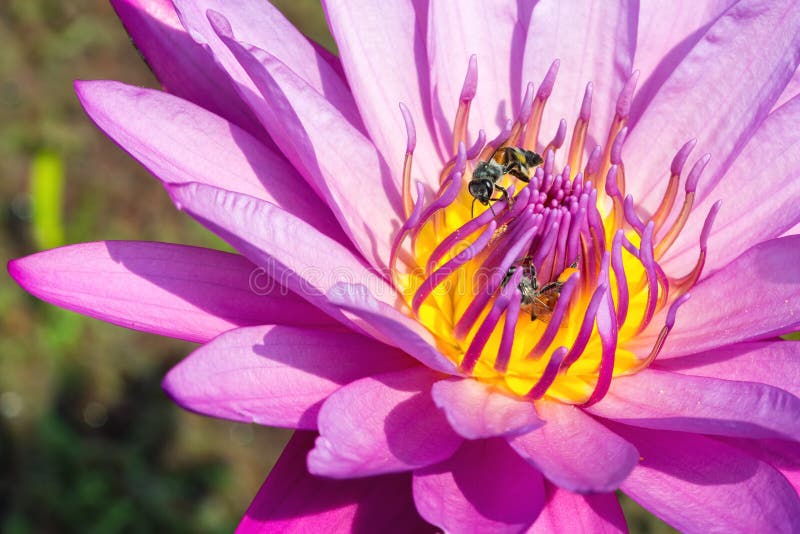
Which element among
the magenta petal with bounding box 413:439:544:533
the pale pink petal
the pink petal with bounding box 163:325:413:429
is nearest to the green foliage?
the pink petal with bounding box 163:325:413:429

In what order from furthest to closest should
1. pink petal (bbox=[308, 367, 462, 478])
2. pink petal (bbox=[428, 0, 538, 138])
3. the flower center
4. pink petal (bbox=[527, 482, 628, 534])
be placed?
pink petal (bbox=[428, 0, 538, 138]), the flower center, pink petal (bbox=[527, 482, 628, 534]), pink petal (bbox=[308, 367, 462, 478])

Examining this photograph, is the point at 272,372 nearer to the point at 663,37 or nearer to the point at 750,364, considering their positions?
the point at 750,364

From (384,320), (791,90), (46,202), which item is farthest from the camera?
(46,202)

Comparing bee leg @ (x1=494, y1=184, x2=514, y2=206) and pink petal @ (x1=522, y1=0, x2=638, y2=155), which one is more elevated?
pink petal @ (x1=522, y1=0, x2=638, y2=155)

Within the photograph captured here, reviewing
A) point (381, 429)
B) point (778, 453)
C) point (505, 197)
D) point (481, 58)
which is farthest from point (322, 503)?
point (481, 58)

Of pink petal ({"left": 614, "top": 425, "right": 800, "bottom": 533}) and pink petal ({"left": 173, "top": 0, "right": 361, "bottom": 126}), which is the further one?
pink petal ({"left": 173, "top": 0, "right": 361, "bottom": 126})

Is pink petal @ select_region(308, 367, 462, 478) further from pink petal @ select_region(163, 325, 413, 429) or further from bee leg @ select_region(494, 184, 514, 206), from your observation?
bee leg @ select_region(494, 184, 514, 206)

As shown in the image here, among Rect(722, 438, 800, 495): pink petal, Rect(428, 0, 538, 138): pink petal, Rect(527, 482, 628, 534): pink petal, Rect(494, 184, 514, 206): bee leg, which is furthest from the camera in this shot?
Rect(428, 0, 538, 138): pink petal

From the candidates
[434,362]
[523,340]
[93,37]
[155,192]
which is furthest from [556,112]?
[93,37]
